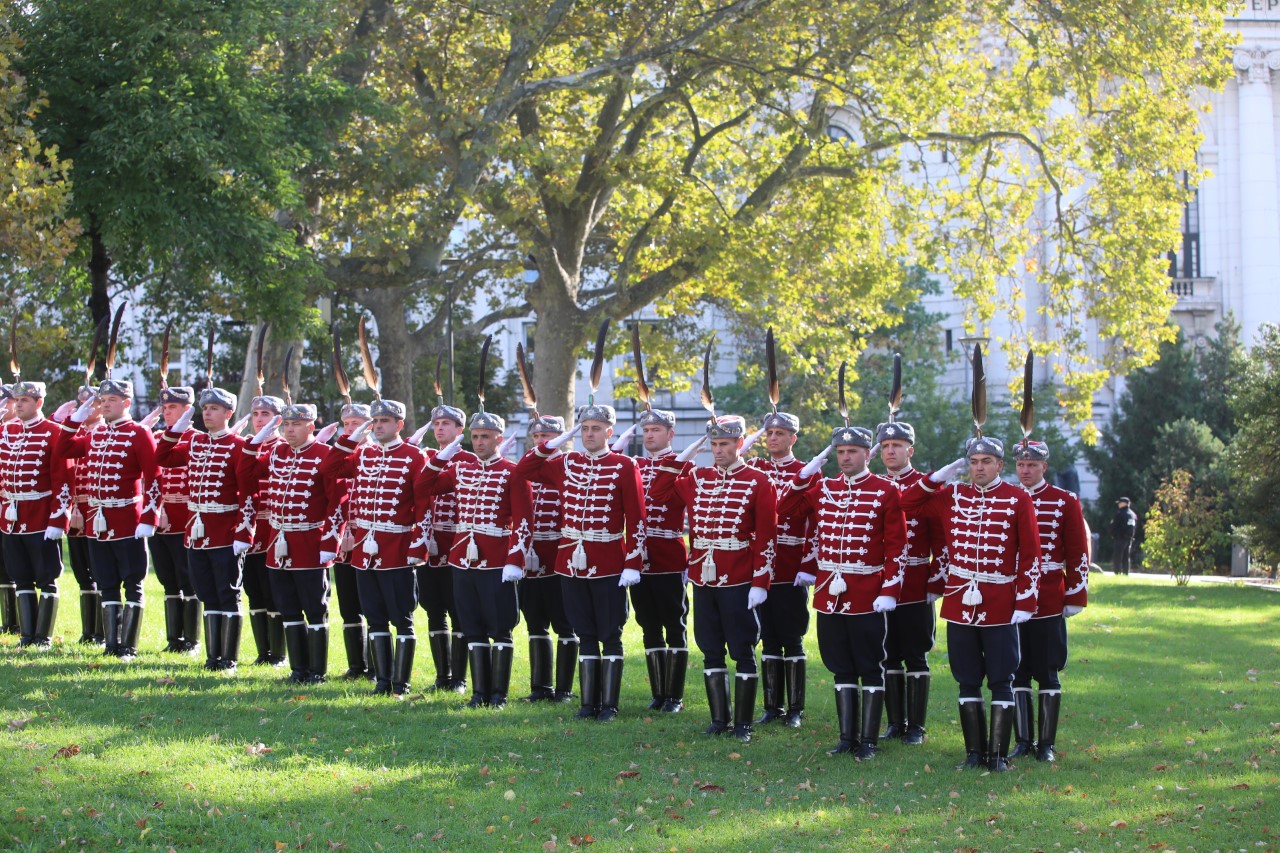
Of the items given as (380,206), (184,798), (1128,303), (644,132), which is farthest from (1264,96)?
(184,798)

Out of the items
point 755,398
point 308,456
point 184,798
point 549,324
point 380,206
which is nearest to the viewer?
point 184,798

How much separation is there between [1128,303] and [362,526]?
17.0 meters

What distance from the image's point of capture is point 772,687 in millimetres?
11438

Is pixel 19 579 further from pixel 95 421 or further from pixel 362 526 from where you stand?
pixel 362 526

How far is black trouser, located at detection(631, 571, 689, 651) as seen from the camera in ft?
38.3

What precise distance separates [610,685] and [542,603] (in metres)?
1.07

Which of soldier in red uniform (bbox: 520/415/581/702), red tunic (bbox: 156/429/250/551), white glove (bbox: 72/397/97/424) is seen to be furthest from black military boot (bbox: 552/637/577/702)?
white glove (bbox: 72/397/97/424)

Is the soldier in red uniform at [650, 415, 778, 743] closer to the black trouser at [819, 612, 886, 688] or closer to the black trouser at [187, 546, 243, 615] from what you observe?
the black trouser at [819, 612, 886, 688]

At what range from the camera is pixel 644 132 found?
24.6 m

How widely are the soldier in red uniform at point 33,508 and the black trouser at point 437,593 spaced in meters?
3.29

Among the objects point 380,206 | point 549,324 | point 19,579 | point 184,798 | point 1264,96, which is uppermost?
point 1264,96

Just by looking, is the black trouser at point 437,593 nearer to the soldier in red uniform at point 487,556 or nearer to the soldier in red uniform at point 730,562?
the soldier in red uniform at point 487,556

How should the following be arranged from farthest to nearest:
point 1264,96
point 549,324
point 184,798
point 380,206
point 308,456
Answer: point 1264,96 < point 549,324 < point 380,206 < point 308,456 < point 184,798

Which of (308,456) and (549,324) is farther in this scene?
(549,324)
